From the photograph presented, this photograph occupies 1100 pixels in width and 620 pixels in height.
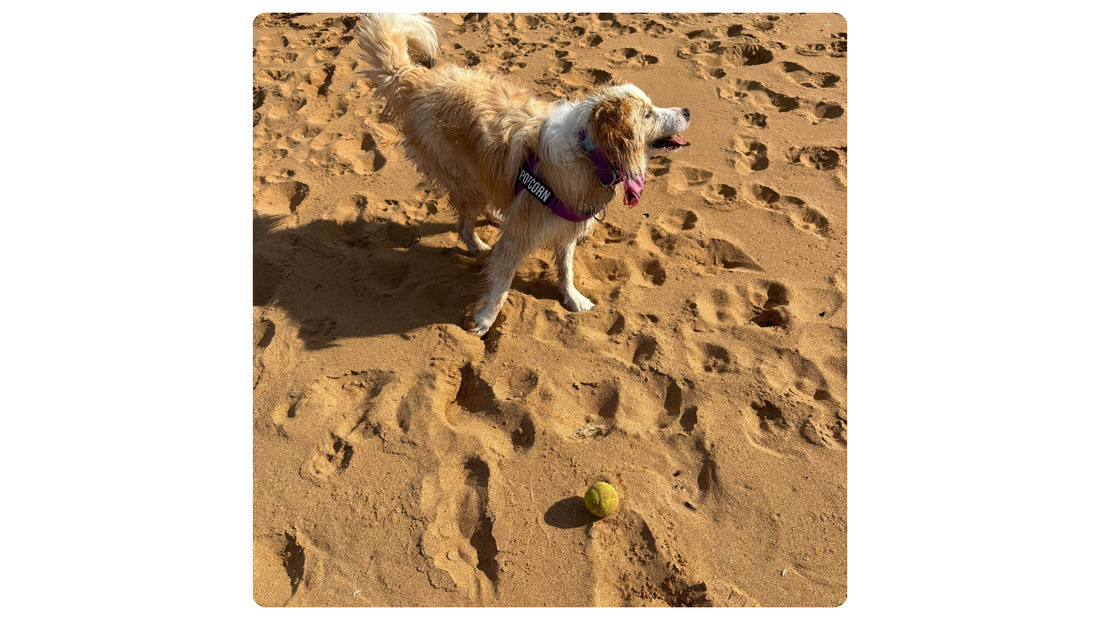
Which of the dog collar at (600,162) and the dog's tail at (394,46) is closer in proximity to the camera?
the dog collar at (600,162)

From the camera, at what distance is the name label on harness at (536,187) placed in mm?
3777

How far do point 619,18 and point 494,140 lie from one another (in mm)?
4059

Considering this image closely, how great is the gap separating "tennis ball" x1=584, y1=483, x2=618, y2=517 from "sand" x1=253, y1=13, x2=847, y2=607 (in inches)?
2.7

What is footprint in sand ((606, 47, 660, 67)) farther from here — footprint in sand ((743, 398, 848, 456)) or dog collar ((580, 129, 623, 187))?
footprint in sand ((743, 398, 848, 456))

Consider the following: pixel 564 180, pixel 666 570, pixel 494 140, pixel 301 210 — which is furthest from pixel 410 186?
pixel 666 570

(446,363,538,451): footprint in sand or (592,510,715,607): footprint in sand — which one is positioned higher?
(446,363,538,451): footprint in sand

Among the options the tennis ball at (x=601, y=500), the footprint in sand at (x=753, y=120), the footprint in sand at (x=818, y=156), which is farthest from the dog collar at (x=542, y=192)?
the footprint in sand at (x=753, y=120)

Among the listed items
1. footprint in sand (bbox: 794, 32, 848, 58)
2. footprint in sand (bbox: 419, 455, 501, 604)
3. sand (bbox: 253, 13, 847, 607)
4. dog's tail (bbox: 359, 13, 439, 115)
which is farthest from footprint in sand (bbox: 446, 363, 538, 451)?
footprint in sand (bbox: 794, 32, 848, 58)

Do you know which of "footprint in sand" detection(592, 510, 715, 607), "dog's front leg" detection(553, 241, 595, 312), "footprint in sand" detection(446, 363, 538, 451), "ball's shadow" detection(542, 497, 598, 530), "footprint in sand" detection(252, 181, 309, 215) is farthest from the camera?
"footprint in sand" detection(252, 181, 309, 215)

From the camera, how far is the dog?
3584 millimetres

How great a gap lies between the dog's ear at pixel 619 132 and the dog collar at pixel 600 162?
5 centimetres

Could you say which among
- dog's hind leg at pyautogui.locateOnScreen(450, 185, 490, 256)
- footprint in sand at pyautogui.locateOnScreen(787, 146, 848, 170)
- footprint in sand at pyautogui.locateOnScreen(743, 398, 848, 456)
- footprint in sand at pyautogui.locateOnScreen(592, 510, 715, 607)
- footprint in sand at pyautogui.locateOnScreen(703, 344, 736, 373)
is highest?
footprint in sand at pyautogui.locateOnScreen(787, 146, 848, 170)

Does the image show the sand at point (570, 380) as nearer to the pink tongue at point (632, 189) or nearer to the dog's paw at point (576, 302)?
the dog's paw at point (576, 302)

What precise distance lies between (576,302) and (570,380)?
2.25ft
